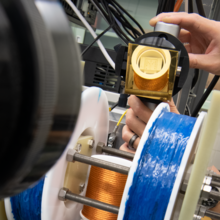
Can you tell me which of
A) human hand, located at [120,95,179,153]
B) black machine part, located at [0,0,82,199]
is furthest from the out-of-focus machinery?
human hand, located at [120,95,179,153]

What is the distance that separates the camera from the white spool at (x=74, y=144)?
42 centimetres

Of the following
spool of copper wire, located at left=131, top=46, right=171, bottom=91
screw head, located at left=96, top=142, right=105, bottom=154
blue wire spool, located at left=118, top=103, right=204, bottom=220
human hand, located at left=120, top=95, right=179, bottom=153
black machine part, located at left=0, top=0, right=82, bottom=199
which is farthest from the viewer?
human hand, located at left=120, top=95, right=179, bottom=153

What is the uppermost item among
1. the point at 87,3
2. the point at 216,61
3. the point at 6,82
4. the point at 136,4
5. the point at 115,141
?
the point at 136,4

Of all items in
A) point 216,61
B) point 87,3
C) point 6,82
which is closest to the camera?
point 6,82

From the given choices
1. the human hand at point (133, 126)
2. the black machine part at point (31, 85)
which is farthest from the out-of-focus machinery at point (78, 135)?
the human hand at point (133, 126)

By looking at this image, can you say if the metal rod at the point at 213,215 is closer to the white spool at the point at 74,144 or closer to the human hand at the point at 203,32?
the white spool at the point at 74,144

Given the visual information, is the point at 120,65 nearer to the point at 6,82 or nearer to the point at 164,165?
the point at 164,165

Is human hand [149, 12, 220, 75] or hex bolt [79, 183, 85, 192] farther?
human hand [149, 12, 220, 75]

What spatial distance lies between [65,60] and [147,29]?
171cm

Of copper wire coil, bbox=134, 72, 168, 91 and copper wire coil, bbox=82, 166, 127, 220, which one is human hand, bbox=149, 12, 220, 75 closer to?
copper wire coil, bbox=134, 72, 168, 91

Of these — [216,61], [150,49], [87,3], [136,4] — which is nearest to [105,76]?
[87,3]

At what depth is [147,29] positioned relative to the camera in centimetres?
174

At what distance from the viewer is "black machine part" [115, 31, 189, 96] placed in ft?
1.85

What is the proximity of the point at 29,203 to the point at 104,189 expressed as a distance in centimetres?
16
